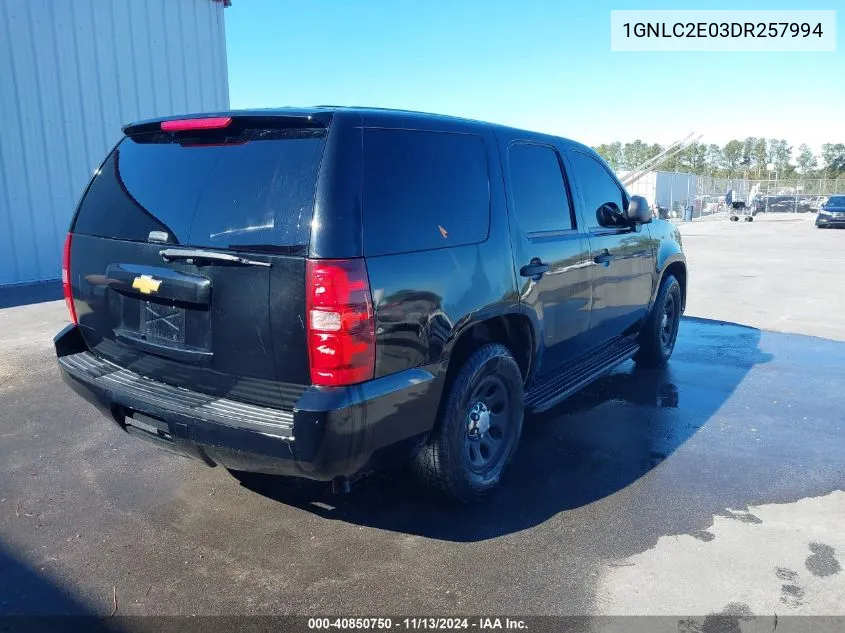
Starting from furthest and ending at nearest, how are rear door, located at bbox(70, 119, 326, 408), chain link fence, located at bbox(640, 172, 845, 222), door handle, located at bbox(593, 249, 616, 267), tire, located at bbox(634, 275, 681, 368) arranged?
1. chain link fence, located at bbox(640, 172, 845, 222)
2. tire, located at bbox(634, 275, 681, 368)
3. door handle, located at bbox(593, 249, 616, 267)
4. rear door, located at bbox(70, 119, 326, 408)

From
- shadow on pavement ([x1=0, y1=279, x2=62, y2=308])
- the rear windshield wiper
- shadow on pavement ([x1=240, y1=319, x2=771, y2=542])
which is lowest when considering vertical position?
shadow on pavement ([x1=240, y1=319, x2=771, y2=542])

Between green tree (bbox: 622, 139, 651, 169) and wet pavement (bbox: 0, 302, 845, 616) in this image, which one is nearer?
wet pavement (bbox: 0, 302, 845, 616)

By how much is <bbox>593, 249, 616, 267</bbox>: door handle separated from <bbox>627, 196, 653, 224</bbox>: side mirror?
0.42 m

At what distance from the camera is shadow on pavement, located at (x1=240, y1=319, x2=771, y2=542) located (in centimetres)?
339

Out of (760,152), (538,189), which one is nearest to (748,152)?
(760,152)

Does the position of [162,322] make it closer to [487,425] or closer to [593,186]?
[487,425]

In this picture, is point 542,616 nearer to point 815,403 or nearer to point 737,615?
point 737,615

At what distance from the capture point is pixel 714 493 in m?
3.65

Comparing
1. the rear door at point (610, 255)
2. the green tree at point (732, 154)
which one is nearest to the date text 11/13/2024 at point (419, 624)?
the rear door at point (610, 255)

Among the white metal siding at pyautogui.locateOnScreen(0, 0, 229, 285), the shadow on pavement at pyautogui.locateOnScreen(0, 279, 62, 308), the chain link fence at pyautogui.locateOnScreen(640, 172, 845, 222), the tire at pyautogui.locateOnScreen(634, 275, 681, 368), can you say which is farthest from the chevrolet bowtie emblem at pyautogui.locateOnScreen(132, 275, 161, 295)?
the chain link fence at pyautogui.locateOnScreen(640, 172, 845, 222)

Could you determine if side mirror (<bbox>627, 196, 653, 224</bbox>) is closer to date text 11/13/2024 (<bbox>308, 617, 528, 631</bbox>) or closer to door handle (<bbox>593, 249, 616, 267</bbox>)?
door handle (<bbox>593, 249, 616, 267</bbox>)

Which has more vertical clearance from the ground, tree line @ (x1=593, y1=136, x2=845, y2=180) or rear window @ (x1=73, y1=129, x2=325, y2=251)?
tree line @ (x1=593, y1=136, x2=845, y2=180)

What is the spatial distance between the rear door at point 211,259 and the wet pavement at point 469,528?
32.4 inches

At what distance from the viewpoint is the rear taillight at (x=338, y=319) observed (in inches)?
99.8
